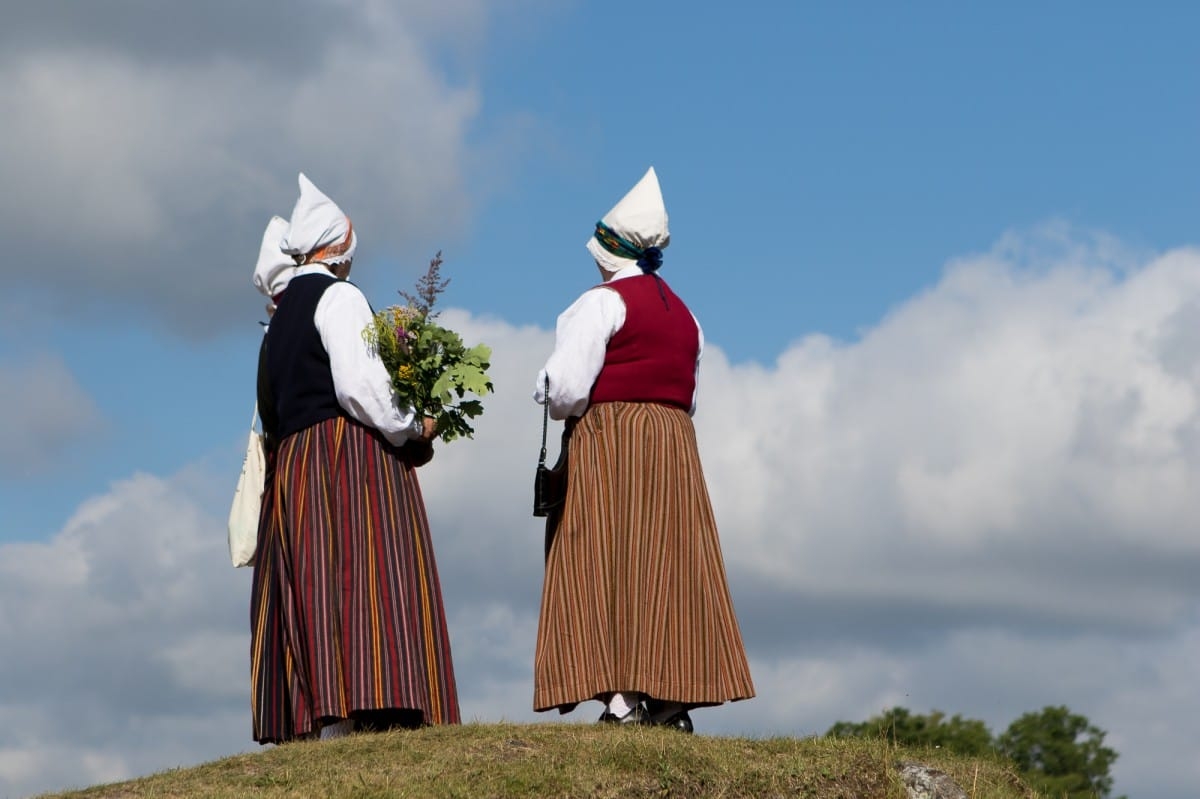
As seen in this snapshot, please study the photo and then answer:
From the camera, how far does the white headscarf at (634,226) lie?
8.43 m

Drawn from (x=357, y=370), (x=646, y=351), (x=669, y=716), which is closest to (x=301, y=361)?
(x=357, y=370)

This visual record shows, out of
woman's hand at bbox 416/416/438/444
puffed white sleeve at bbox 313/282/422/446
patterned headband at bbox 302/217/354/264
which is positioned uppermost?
patterned headband at bbox 302/217/354/264

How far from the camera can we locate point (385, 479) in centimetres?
809

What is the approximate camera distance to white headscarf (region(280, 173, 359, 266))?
8.34m

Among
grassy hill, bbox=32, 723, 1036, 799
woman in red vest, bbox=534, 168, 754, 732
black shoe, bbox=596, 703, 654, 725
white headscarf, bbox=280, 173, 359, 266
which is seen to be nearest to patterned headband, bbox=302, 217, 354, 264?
white headscarf, bbox=280, 173, 359, 266

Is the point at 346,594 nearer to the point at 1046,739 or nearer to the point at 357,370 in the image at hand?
the point at 357,370

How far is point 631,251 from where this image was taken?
8.45 m

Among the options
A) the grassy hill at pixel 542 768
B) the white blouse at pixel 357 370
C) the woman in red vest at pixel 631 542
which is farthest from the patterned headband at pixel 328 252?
the grassy hill at pixel 542 768

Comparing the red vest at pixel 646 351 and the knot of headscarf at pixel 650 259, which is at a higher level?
the knot of headscarf at pixel 650 259

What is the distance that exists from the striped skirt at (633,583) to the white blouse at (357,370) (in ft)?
3.01

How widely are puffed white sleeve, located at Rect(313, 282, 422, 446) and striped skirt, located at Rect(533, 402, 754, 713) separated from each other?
91 cm

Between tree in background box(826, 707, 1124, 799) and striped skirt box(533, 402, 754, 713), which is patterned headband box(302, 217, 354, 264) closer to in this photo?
striped skirt box(533, 402, 754, 713)

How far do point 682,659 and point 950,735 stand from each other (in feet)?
58.2

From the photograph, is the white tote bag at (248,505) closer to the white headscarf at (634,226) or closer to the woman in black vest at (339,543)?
the woman in black vest at (339,543)
